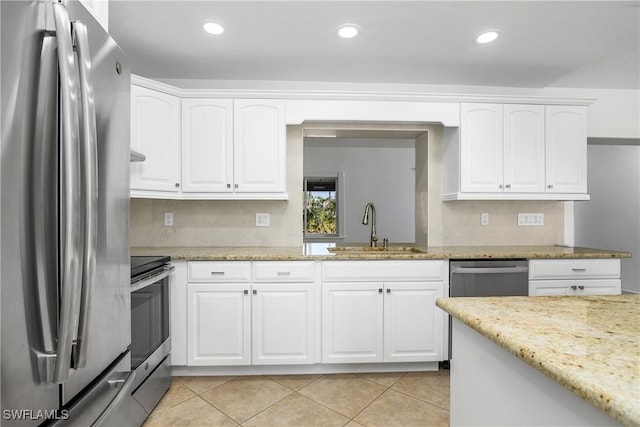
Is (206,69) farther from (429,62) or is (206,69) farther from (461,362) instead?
(461,362)

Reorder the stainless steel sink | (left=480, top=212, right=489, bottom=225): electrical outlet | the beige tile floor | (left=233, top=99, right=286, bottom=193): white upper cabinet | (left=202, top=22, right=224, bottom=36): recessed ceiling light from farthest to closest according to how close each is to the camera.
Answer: (left=480, top=212, right=489, bottom=225): electrical outlet < the stainless steel sink < (left=233, top=99, right=286, bottom=193): white upper cabinet < (left=202, top=22, right=224, bottom=36): recessed ceiling light < the beige tile floor

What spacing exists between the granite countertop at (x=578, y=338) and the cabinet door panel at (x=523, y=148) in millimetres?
1785

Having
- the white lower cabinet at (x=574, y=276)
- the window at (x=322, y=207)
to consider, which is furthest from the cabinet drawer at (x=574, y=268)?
the window at (x=322, y=207)

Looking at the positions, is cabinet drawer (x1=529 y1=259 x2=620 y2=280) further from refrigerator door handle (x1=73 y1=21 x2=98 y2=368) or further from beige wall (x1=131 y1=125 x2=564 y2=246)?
refrigerator door handle (x1=73 y1=21 x2=98 y2=368)

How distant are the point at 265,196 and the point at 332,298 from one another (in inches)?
37.5

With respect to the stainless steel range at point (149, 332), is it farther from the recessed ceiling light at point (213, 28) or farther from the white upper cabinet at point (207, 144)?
the recessed ceiling light at point (213, 28)

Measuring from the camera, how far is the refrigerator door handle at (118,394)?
0.97 m

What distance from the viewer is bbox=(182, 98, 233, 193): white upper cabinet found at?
101 inches

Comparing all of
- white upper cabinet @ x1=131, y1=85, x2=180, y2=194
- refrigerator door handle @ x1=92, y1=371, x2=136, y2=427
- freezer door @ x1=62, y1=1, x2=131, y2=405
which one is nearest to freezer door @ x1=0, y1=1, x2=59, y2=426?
freezer door @ x1=62, y1=1, x2=131, y2=405

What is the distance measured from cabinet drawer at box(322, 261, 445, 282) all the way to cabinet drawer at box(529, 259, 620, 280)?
0.74m

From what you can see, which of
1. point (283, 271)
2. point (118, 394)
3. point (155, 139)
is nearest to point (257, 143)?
point (155, 139)

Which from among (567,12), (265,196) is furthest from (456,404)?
(567,12)

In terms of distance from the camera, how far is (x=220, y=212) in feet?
9.52

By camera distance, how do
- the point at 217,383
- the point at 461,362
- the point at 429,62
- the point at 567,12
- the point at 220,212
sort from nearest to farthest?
the point at 461,362, the point at 567,12, the point at 217,383, the point at 429,62, the point at 220,212
